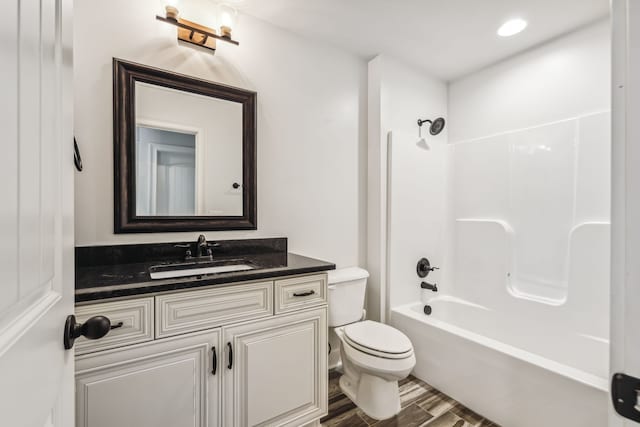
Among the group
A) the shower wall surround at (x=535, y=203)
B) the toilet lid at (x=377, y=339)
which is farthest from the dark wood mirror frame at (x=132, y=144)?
the shower wall surround at (x=535, y=203)

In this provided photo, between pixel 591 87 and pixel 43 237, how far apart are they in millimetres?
2868

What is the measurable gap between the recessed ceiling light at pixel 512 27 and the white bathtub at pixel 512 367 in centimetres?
212

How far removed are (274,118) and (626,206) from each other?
1831 millimetres

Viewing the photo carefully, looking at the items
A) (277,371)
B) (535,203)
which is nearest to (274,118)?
(277,371)

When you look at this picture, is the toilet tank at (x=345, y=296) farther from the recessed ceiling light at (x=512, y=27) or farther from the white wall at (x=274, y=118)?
the recessed ceiling light at (x=512, y=27)

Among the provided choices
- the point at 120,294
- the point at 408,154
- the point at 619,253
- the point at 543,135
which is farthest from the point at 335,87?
the point at 619,253

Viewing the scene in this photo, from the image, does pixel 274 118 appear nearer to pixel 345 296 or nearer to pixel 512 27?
pixel 345 296

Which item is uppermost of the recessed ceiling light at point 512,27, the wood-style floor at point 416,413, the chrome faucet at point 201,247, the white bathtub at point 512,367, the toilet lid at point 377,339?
the recessed ceiling light at point 512,27

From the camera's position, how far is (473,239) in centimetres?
254

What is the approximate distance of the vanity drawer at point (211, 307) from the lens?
3.68 ft

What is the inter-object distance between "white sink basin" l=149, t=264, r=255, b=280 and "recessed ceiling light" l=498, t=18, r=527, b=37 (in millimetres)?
2327

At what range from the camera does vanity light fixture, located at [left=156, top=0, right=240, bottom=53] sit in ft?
4.94

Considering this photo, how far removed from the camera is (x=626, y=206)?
45cm

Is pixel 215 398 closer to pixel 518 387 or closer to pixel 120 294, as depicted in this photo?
pixel 120 294
